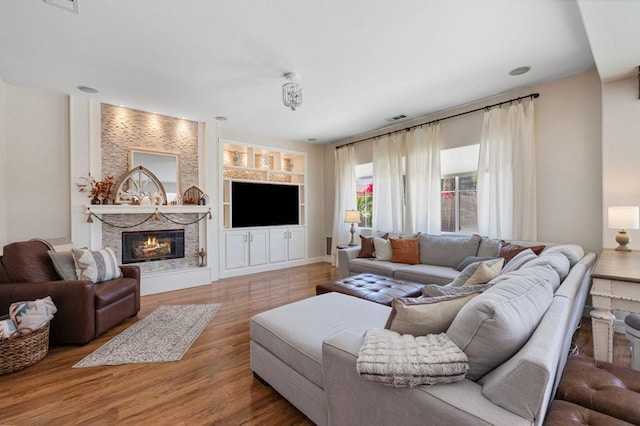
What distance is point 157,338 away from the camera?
267cm

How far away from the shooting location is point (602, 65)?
2545 millimetres

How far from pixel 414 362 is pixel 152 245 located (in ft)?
14.9

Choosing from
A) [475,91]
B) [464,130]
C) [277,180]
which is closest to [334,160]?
[277,180]

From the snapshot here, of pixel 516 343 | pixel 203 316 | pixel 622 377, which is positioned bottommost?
pixel 203 316

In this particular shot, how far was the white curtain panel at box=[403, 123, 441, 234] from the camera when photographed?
14.5 feet

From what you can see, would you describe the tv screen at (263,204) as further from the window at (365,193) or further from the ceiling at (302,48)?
the ceiling at (302,48)

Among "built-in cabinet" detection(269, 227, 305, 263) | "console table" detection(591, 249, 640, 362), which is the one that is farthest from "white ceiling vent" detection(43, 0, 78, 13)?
"built-in cabinet" detection(269, 227, 305, 263)

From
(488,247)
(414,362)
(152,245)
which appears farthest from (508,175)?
(152,245)

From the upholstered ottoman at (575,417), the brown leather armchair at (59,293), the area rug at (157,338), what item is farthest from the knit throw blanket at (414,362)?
the brown leather armchair at (59,293)

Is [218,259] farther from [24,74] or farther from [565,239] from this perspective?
[565,239]

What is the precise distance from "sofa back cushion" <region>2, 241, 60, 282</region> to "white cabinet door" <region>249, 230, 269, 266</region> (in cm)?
298

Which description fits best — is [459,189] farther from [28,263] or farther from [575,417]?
[28,263]

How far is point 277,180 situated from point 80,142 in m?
3.28

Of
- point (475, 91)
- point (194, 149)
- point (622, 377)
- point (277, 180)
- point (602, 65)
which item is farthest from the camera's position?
point (277, 180)
